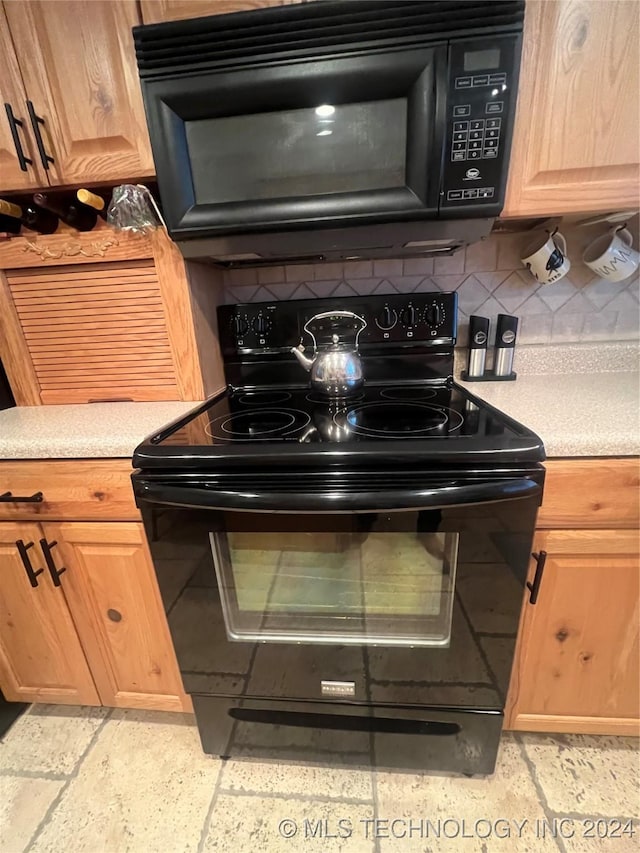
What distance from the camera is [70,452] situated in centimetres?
90

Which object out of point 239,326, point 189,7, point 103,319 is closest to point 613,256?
point 239,326

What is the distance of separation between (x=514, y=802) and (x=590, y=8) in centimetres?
191

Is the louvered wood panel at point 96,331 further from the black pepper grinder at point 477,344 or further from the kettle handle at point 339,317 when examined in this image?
the black pepper grinder at point 477,344

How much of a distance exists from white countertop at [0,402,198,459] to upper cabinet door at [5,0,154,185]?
2.04 ft

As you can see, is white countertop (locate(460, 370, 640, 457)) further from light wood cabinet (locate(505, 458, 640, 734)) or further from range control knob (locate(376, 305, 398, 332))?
range control knob (locate(376, 305, 398, 332))

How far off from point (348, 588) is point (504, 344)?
92 centimetres

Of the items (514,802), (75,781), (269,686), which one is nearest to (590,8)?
(269,686)

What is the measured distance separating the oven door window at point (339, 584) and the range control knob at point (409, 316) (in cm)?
73

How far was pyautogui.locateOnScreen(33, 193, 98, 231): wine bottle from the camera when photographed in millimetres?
1021

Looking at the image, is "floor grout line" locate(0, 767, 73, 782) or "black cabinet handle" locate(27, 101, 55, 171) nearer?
"black cabinet handle" locate(27, 101, 55, 171)

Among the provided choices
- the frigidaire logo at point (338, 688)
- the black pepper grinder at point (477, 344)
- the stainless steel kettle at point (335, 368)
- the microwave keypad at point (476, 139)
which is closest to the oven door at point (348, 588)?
the frigidaire logo at point (338, 688)

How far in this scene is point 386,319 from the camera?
1.25 m

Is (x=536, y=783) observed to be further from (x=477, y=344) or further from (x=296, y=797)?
(x=477, y=344)

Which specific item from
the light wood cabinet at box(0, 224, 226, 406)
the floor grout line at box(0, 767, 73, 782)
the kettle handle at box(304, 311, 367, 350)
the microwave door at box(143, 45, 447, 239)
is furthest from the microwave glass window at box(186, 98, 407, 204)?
the floor grout line at box(0, 767, 73, 782)
